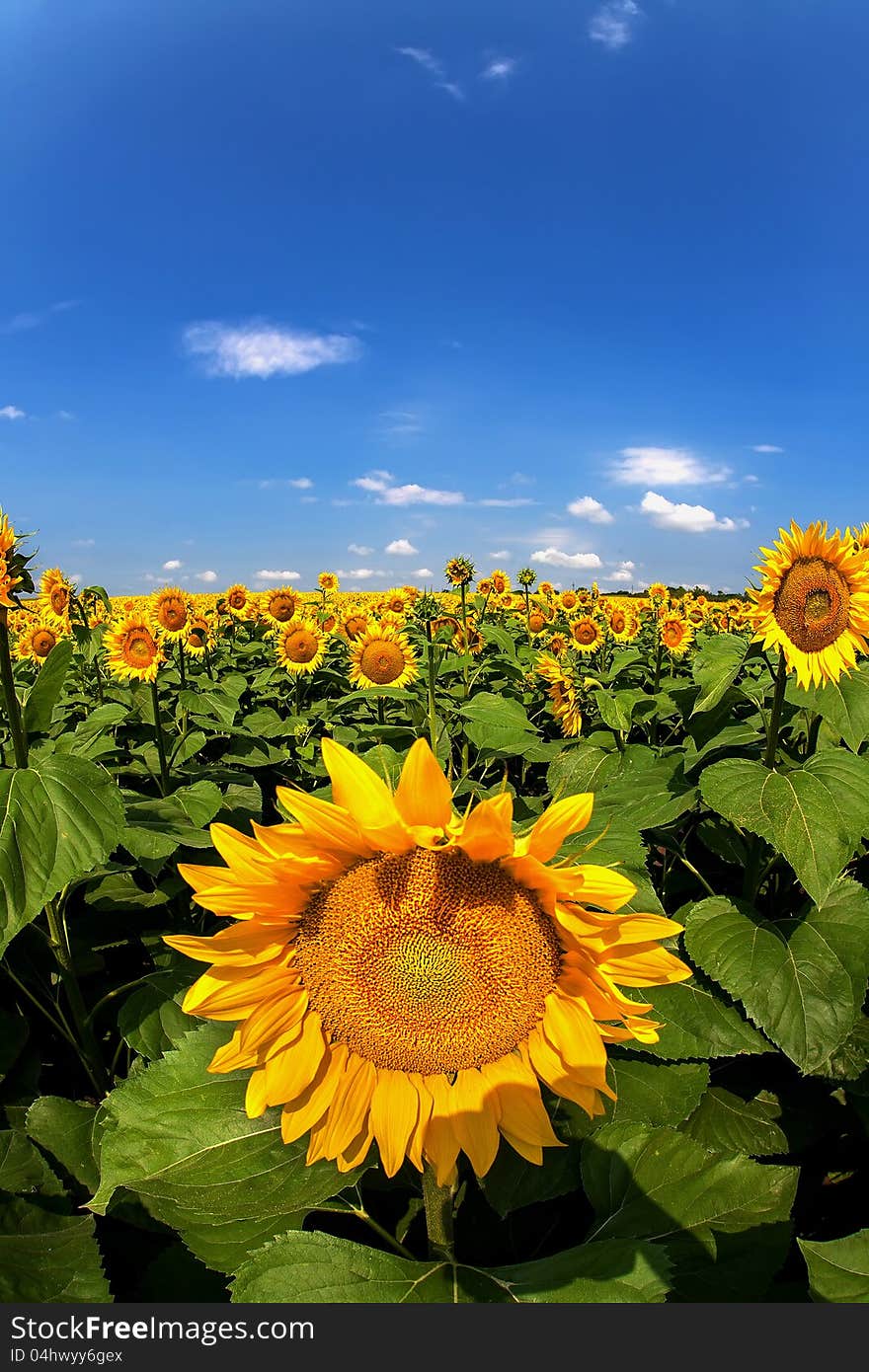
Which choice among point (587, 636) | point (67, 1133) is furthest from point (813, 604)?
point (587, 636)

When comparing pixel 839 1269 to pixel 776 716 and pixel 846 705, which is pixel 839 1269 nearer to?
pixel 776 716

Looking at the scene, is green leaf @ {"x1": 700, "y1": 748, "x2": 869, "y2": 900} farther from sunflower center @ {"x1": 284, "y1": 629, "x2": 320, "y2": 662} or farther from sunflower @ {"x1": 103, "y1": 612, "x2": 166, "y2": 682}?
sunflower center @ {"x1": 284, "y1": 629, "x2": 320, "y2": 662}

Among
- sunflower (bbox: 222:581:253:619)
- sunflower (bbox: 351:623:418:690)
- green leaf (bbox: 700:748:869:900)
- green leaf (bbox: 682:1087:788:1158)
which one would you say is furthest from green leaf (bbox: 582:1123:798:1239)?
sunflower (bbox: 222:581:253:619)

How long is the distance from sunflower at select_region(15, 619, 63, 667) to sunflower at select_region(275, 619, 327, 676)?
2.34m

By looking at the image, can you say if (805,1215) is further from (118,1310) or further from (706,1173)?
(118,1310)

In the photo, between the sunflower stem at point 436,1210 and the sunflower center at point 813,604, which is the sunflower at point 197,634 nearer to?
the sunflower center at point 813,604

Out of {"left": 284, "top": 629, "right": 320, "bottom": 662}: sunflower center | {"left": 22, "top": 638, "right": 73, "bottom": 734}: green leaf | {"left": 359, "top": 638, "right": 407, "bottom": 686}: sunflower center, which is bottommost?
{"left": 22, "top": 638, "right": 73, "bottom": 734}: green leaf

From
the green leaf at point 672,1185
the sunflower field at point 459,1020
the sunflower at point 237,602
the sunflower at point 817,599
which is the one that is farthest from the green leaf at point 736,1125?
the sunflower at point 237,602

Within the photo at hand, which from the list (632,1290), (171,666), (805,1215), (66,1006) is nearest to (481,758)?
(632,1290)

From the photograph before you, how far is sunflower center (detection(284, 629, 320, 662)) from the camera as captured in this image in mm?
8375

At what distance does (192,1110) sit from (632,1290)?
0.85 meters

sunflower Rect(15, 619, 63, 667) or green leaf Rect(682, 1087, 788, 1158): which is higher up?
sunflower Rect(15, 619, 63, 667)

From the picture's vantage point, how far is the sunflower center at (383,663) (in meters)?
7.16

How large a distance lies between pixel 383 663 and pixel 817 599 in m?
4.49
